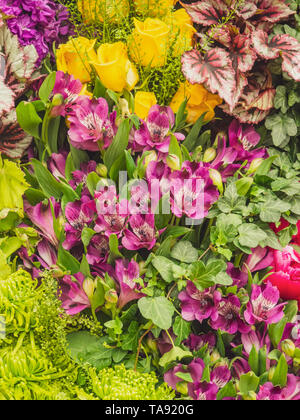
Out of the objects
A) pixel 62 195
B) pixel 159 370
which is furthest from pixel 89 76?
pixel 159 370

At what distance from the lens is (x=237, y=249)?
834 millimetres

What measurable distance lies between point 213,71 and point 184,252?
1.16 ft

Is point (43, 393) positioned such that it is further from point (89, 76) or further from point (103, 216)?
point (89, 76)

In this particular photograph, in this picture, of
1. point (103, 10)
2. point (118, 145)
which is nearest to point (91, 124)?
point (118, 145)

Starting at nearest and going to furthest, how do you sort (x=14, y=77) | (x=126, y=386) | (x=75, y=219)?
1. (x=126, y=386)
2. (x=75, y=219)
3. (x=14, y=77)

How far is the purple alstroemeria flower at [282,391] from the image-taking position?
2.35 ft

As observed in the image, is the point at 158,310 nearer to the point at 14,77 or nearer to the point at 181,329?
the point at 181,329

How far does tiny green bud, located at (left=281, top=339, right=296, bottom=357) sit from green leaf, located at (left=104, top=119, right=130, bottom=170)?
1.34 ft

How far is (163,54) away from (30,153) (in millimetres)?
318

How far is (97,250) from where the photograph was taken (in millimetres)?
798

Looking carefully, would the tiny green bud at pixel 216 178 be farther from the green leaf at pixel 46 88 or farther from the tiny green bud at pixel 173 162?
the green leaf at pixel 46 88

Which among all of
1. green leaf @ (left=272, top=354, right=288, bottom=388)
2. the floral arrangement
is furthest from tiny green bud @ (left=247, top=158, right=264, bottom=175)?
green leaf @ (left=272, top=354, right=288, bottom=388)

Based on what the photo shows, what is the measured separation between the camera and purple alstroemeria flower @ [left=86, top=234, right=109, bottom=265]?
0.79m

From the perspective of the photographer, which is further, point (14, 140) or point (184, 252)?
point (14, 140)
